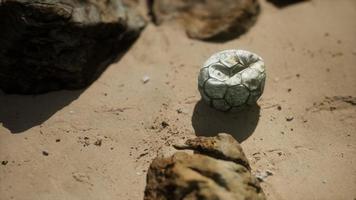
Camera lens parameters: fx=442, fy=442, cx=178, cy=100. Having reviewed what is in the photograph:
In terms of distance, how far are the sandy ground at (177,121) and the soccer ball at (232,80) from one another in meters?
0.25

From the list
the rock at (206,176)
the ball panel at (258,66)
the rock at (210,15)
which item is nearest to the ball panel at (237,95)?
the ball panel at (258,66)

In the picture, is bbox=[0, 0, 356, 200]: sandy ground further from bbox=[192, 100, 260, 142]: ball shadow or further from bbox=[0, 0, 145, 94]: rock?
bbox=[0, 0, 145, 94]: rock

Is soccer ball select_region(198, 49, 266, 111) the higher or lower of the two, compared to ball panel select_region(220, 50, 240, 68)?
lower

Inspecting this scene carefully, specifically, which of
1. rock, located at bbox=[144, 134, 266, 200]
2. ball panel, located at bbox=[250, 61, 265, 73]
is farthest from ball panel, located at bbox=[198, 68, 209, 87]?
rock, located at bbox=[144, 134, 266, 200]

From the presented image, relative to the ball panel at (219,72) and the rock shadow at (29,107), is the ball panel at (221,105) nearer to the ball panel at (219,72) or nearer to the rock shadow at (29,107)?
the ball panel at (219,72)

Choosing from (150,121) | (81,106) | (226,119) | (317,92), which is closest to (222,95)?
(226,119)

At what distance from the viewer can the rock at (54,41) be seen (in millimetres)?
4066

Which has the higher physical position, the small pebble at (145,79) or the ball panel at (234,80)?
the ball panel at (234,80)

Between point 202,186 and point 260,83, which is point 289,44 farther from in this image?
point 202,186

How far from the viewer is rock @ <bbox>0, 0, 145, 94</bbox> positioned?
407 cm

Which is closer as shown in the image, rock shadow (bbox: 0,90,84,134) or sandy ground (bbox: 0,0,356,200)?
sandy ground (bbox: 0,0,356,200)

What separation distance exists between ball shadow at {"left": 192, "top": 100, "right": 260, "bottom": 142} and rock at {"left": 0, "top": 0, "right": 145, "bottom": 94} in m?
1.23

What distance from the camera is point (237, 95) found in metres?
3.88

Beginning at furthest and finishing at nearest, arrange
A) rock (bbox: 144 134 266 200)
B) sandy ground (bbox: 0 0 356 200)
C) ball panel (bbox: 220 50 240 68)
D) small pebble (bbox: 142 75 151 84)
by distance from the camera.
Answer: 1. small pebble (bbox: 142 75 151 84)
2. ball panel (bbox: 220 50 240 68)
3. sandy ground (bbox: 0 0 356 200)
4. rock (bbox: 144 134 266 200)
